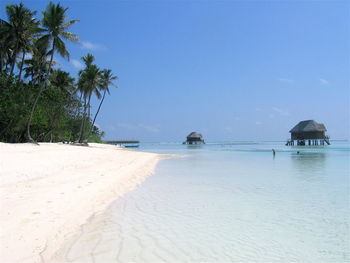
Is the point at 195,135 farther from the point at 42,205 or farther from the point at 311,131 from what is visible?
the point at 42,205

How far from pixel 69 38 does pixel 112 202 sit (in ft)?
67.1

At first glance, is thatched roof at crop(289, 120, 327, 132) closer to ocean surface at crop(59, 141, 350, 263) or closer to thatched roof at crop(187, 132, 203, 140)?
thatched roof at crop(187, 132, 203, 140)

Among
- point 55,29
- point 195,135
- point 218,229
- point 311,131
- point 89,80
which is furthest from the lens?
point 195,135

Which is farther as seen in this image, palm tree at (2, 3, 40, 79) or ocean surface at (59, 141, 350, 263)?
palm tree at (2, 3, 40, 79)

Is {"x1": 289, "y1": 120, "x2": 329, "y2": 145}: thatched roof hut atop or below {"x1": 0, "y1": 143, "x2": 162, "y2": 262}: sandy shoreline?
→ atop

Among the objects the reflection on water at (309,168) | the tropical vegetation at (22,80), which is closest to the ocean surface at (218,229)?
the reflection on water at (309,168)

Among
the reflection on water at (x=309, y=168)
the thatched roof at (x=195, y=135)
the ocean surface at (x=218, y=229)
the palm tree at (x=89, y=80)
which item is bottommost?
the ocean surface at (x=218, y=229)

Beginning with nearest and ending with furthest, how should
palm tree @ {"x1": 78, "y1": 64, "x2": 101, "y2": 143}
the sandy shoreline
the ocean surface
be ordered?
the sandy shoreline
the ocean surface
palm tree @ {"x1": 78, "y1": 64, "x2": 101, "y2": 143}

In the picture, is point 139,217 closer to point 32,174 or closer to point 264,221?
point 264,221

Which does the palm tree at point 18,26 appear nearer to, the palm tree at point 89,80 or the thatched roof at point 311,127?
the palm tree at point 89,80

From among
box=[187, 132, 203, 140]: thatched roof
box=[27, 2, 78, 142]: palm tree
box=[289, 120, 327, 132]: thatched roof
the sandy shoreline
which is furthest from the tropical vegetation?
box=[187, 132, 203, 140]: thatched roof

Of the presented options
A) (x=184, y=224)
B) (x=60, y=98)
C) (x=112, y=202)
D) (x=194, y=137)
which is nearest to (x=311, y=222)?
(x=184, y=224)

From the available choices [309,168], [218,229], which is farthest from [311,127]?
[218,229]

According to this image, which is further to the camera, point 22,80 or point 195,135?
point 195,135
